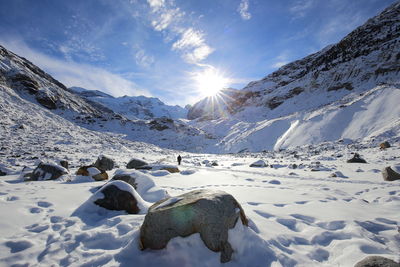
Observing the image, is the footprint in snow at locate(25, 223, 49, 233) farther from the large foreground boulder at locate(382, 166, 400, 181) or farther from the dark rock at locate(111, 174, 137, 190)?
the large foreground boulder at locate(382, 166, 400, 181)

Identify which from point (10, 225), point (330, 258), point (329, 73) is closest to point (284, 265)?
point (330, 258)

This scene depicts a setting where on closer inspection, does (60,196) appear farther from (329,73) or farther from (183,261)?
(329,73)

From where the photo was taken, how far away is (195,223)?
9.37ft

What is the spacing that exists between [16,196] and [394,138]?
25.4 m

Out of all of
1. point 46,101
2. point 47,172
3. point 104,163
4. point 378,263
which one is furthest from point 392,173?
point 46,101

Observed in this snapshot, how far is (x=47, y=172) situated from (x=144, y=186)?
15.9 ft

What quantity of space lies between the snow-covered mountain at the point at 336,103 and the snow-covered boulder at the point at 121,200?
2400cm

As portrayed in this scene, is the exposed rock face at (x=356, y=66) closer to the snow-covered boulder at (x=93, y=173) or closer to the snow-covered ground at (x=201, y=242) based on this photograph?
the snow-covered ground at (x=201, y=242)

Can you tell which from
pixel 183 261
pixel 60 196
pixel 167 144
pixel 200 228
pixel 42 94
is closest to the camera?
pixel 183 261

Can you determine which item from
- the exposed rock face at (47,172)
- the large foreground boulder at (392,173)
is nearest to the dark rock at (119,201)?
the exposed rock face at (47,172)

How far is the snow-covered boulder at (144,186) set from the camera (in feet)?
18.4

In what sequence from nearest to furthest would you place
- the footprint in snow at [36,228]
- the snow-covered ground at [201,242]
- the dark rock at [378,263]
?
1. the dark rock at [378,263]
2. the snow-covered ground at [201,242]
3. the footprint in snow at [36,228]

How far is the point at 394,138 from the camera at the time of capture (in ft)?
56.1

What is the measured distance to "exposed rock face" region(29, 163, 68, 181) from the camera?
25.4 ft
